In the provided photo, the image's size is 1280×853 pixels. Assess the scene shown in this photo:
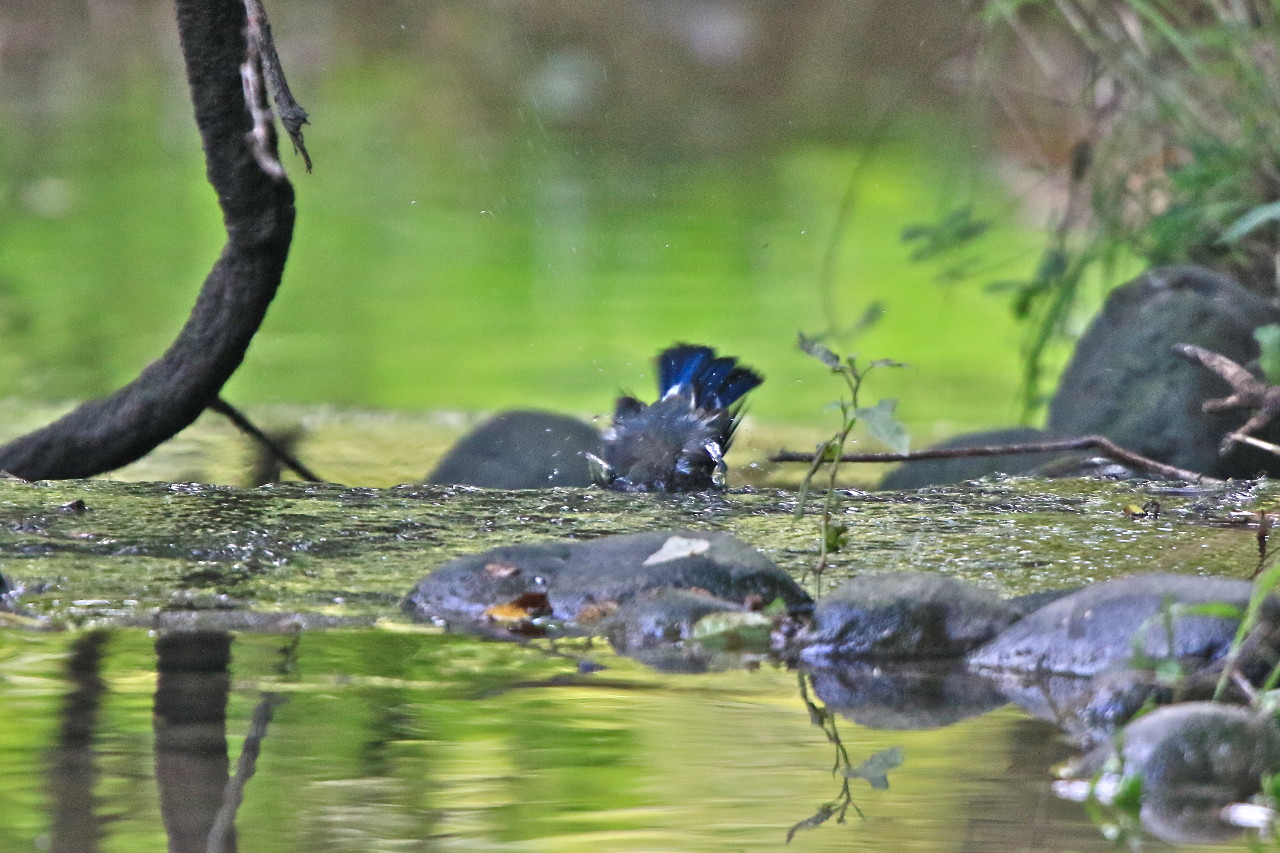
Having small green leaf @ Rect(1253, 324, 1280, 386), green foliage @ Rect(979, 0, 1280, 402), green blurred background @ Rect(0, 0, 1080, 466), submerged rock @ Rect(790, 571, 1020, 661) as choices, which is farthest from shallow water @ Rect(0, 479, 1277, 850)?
green foliage @ Rect(979, 0, 1280, 402)

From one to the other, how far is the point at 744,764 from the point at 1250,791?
16.5 inches

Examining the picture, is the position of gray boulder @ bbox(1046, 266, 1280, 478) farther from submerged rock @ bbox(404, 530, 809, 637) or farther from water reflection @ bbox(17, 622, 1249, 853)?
water reflection @ bbox(17, 622, 1249, 853)

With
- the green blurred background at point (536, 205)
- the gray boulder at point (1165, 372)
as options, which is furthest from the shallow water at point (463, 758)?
the gray boulder at point (1165, 372)

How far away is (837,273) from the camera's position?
6.99m

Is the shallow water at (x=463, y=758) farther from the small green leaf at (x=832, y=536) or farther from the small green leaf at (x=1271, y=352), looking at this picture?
the small green leaf at (x=1271, y=352)

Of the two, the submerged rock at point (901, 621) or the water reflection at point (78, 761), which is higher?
the submerged rock at point (901, 621)

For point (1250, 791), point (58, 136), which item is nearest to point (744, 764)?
point (1250, 791)

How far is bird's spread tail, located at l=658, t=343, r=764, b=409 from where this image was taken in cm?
335

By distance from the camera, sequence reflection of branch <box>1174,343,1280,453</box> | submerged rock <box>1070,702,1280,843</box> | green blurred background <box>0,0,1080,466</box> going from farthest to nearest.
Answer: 1. green blurred background <box>0,0,1080,466</box>
2. reflection of branch <box>1174,343,1280,453</box>
3. submerged rock <box>1070,702,1280,843</box>

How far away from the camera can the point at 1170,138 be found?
4320mm

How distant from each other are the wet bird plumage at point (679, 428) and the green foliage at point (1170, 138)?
947 mm

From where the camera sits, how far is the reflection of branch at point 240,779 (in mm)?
1369

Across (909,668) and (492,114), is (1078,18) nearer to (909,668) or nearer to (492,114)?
(909,668)

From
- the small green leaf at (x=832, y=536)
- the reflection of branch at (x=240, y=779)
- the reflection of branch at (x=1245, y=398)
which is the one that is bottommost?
the reflection of branch at (x=240, y=779)
